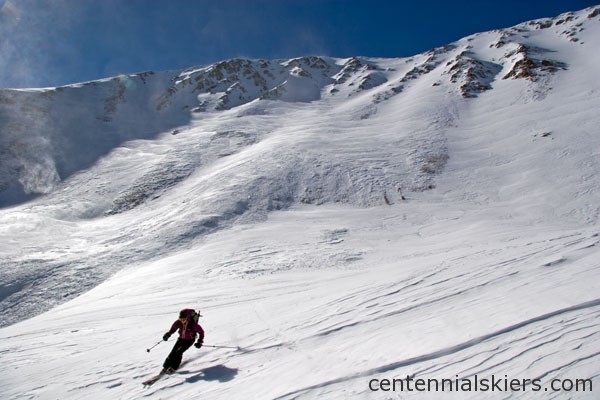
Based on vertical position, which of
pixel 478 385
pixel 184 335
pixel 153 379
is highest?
pixel 184 335

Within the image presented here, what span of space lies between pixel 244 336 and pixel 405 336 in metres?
3.66

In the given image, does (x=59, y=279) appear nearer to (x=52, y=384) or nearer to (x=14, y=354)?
(x=14, y=354)

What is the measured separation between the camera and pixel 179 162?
3928 cm

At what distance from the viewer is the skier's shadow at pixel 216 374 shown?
6490 mm

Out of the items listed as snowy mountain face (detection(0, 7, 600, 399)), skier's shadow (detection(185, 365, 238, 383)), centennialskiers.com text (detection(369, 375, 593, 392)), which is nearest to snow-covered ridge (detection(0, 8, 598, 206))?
snowy mountain face (detection(0, 7, 600, 399))

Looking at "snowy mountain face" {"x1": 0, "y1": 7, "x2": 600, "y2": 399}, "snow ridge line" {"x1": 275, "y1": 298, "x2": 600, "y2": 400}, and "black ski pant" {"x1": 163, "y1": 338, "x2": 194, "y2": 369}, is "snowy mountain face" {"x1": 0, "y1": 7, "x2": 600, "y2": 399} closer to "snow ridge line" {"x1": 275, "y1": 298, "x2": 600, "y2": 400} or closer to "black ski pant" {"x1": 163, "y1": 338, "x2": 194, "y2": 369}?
"snow ridge line" {"x1": 275, "y1": 298, "x2": 600, "y2": 400}

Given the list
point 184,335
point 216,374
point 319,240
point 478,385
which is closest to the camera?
point 478,385

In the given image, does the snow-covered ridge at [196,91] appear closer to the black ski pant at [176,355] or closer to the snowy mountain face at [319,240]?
the snowy mountain face at [319,240]

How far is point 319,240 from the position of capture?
1839cm

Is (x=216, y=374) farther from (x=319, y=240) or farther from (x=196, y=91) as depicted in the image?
(x=196, y=91)

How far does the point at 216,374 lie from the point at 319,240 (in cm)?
1207

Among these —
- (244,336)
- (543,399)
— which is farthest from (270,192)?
(543,399)

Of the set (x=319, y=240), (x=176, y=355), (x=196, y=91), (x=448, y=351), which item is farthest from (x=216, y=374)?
(x=196, y=91)

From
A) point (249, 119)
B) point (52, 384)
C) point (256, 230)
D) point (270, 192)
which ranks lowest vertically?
point (52, 384)
